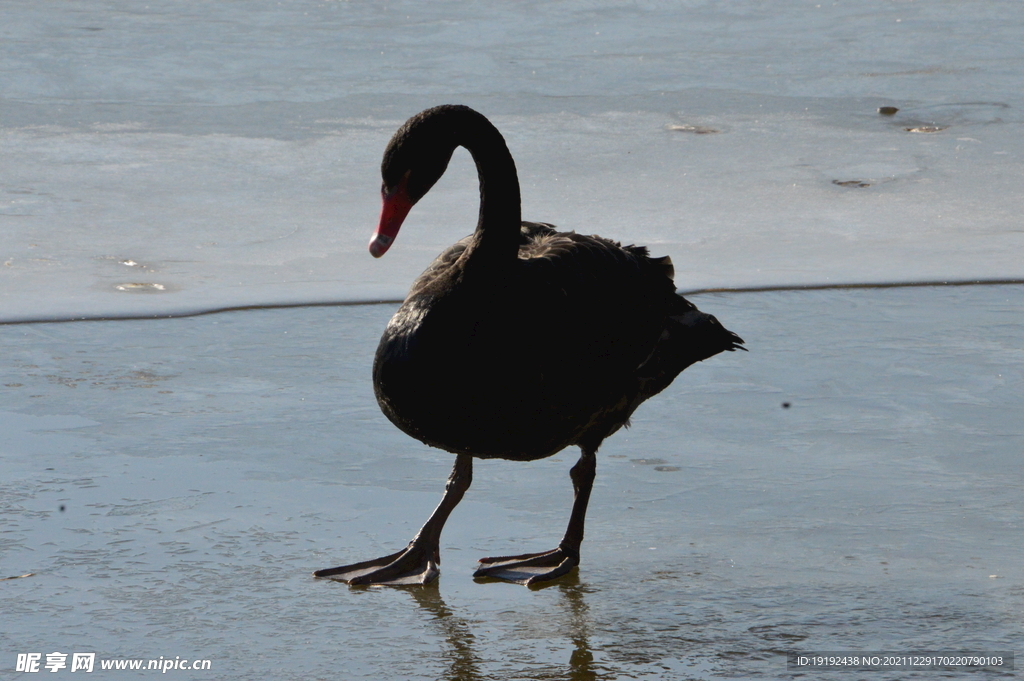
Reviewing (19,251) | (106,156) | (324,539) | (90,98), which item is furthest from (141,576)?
(90,98)

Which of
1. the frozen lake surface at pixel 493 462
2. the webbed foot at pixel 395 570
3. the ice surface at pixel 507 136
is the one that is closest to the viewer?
the frozen lake surface at pixel 493 462

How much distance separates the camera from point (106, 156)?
7805 mm

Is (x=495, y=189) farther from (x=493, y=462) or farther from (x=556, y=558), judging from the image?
(x=493, y=462)

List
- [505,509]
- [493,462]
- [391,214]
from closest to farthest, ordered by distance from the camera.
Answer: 1. [391,214]
2. [505,509]
3. [493,462]

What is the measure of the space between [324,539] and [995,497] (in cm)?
176

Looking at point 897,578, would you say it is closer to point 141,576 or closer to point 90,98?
point 141,576

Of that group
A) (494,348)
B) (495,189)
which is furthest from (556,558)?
(495,189)

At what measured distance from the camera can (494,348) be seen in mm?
3307

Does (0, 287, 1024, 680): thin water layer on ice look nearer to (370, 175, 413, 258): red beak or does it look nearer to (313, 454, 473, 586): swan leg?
(313, 454, 473, 586): swan leg

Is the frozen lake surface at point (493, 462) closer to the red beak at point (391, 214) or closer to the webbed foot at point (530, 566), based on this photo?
the webbed foot at point (530, 566)

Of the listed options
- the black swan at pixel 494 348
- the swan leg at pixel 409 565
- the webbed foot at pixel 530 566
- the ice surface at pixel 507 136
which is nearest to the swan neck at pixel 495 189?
the black swan at pixel 494 348

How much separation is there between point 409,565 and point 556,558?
359 mm

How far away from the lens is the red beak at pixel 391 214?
10.6 ft

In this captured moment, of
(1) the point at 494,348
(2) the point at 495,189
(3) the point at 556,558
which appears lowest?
(3) the point at 556,558
